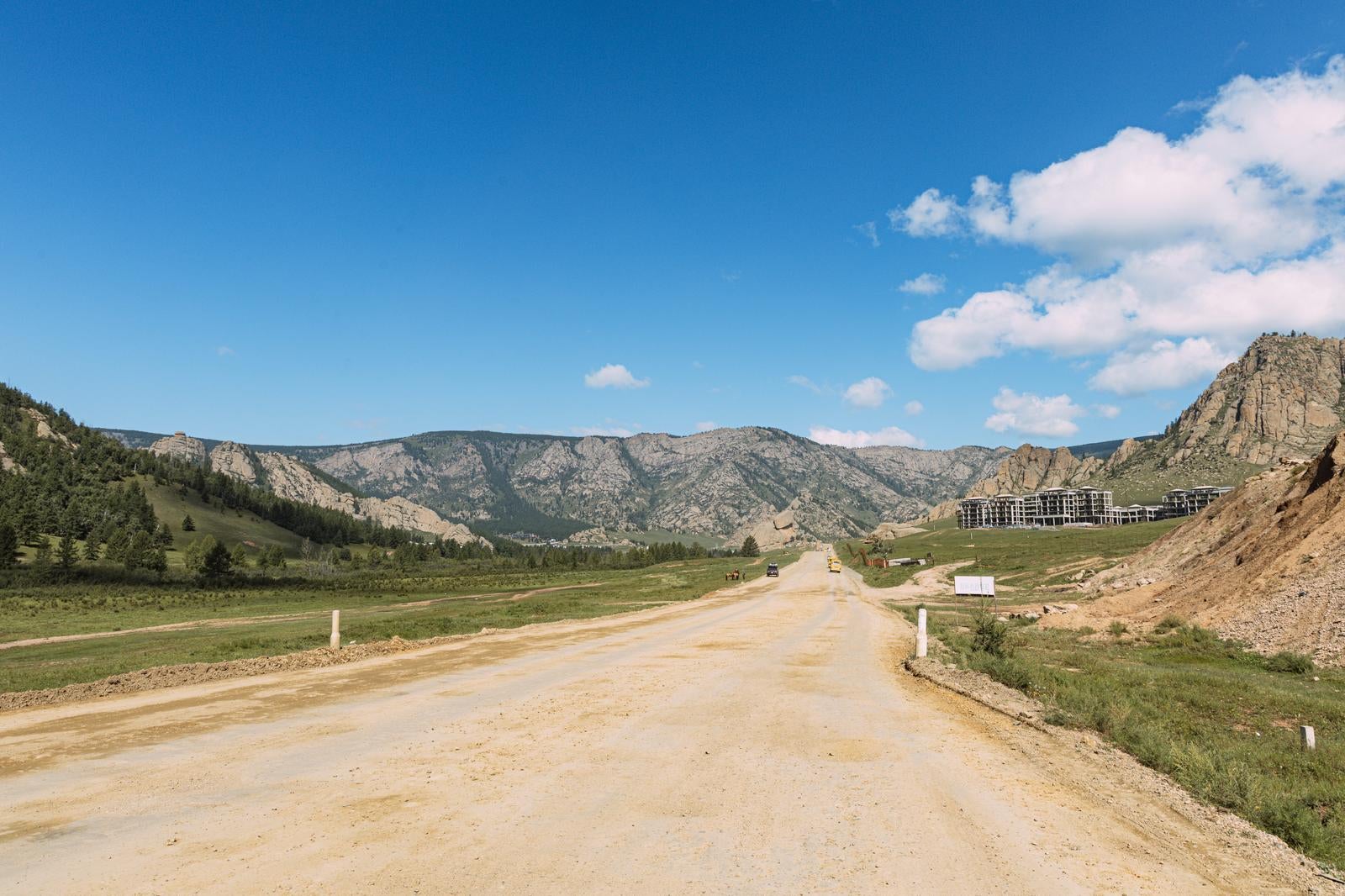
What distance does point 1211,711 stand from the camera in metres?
16.9

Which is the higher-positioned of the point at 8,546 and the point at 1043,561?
the point at 1043,561

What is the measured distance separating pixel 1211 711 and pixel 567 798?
55.7ft

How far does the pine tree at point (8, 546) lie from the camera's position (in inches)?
4704

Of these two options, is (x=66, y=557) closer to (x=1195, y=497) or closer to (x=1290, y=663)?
(x=1290, y=663)

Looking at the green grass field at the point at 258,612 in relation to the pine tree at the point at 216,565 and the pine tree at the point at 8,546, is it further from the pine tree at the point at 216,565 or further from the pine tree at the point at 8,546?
the pine tree at the point at 8,546

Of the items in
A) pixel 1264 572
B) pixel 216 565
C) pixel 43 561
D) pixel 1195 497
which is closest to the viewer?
pixel 1264 572

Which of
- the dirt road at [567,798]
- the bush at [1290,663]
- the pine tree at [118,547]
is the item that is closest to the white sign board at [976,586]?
the bush at [1290,663]

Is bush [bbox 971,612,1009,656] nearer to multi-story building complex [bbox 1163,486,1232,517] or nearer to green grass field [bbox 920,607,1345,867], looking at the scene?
green grass field [bbox 920,607,1345,867]

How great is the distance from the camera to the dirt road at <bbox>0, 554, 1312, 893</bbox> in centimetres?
680

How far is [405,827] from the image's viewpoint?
790 centimetres

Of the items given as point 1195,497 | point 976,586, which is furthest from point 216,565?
point 1195,497

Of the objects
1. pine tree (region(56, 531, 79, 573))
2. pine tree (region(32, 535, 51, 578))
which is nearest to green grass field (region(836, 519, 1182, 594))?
pine tree (region(32, 535, 51, 578))

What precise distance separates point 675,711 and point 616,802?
20.2 ft

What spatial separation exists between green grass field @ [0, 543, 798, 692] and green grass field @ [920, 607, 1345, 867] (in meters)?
26.0
